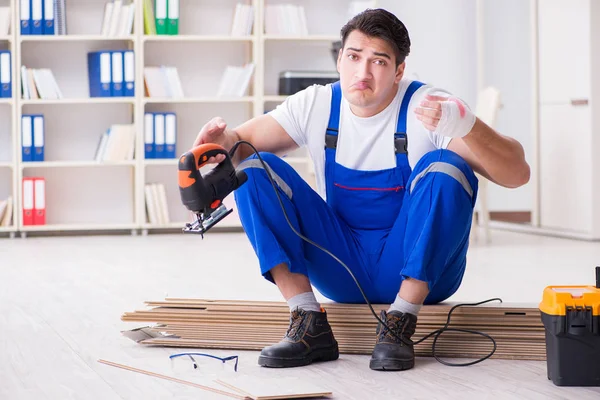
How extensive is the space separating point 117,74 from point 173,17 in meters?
0.53

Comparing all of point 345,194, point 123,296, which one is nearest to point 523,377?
point 345,194

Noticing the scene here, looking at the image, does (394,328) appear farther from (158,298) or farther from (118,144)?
(118,144)

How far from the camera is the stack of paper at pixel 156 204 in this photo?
6.26m

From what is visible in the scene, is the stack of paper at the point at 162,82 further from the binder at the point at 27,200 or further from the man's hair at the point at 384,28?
the man's hair at the point at 384,28

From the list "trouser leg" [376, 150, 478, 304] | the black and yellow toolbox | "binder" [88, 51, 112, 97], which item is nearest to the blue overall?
"trouser leg" [376, 150, 478, 304]

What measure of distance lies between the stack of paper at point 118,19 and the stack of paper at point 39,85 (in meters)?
0.46

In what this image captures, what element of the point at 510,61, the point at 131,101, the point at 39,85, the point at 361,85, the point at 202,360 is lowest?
the point at 202,360

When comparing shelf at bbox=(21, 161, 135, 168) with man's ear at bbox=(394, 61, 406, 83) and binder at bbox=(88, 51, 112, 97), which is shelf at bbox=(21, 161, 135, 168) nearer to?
binder at bbox=(88, 51, 112, 97)

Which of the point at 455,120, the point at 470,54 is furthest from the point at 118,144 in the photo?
the point at 455,120

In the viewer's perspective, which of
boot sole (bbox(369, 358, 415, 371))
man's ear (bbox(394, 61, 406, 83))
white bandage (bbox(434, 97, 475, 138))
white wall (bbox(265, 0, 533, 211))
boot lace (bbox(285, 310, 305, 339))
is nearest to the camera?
white bandage (bbox(434, 97, 475, 138))

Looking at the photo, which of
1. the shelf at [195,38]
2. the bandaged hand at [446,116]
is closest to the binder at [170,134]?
the shelf at [195,38]

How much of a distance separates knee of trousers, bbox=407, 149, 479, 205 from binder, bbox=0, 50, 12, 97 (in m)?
4.46

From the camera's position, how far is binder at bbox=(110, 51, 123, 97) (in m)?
6.12

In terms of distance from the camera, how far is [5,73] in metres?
6.05
